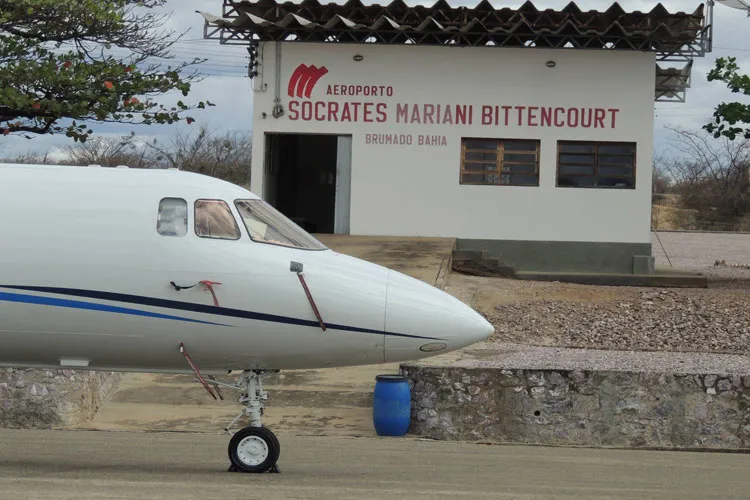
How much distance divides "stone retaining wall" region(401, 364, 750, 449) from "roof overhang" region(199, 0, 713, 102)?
13.3 m

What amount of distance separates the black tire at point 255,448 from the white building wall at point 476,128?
1648 centimetres

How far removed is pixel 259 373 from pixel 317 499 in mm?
1720

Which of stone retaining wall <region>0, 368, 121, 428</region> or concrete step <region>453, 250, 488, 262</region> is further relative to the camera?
concrete step <region>453, 250, 488, 262</region>

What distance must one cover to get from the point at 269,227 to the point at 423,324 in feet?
5.02

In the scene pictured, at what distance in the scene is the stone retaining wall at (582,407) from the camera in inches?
541

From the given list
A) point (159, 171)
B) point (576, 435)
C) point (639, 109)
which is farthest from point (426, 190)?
point (159, 171)

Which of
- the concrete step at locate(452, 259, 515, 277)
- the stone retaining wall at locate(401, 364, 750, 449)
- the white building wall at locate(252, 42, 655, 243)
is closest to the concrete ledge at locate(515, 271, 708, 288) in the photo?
the concrete step at locate(452, 259, 515, 277)

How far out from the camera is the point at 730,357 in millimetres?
16906

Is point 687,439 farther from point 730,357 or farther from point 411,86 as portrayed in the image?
point 411,86

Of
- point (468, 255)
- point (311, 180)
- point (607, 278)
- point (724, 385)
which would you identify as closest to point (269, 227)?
point (724, 385)

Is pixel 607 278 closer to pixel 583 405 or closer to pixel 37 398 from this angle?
pixel 583 405

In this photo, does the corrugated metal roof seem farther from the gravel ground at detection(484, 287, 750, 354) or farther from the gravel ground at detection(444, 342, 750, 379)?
the gravel ground at detection(444, 342, 750, 379)

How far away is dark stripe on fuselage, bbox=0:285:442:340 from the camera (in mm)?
10016

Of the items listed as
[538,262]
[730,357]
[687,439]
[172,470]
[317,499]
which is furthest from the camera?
[538,262]
